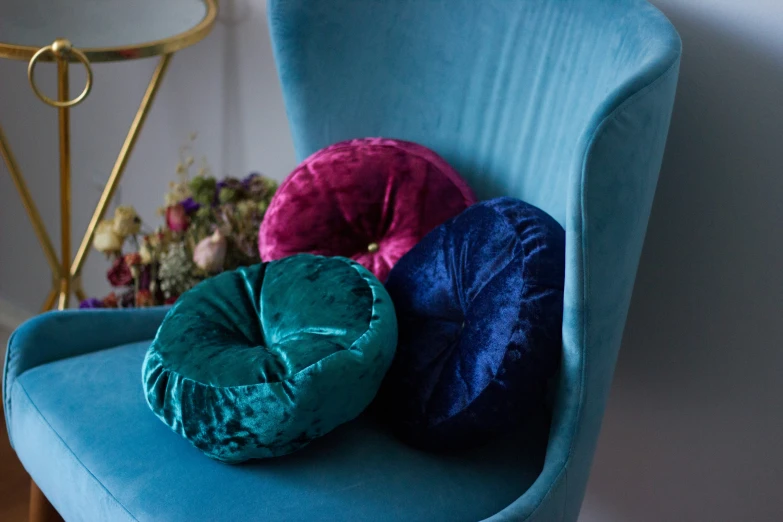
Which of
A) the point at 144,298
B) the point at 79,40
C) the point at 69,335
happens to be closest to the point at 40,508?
the point at 69,335

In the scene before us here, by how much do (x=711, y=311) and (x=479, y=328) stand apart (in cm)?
41

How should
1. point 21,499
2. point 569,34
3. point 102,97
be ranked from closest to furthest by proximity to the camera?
point 569,34 < point 21,499 < point 102,97

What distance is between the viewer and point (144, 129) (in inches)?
74.7

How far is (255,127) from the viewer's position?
5.59ft

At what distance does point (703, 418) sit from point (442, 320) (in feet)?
1.52

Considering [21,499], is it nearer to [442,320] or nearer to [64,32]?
[64,32]

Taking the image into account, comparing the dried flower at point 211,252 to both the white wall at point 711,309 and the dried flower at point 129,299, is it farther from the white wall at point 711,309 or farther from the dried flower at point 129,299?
the white wall at point 711,309

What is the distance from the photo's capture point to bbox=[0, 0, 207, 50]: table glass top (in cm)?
135

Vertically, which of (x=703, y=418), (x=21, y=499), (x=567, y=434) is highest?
(x=567, y=434)

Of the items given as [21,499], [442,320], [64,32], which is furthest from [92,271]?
[442,320]

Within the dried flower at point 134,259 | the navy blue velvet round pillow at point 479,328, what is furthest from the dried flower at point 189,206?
the navy blue velvet round pillow at point 479,328

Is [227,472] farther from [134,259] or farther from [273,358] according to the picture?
[134,259]

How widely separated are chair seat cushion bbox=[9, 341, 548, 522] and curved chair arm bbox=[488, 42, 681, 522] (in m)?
0.05

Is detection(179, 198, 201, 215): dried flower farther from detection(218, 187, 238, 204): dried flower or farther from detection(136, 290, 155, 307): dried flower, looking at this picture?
detection(136, 290, 155, 307): dried flower
